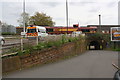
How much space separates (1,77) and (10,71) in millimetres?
1001

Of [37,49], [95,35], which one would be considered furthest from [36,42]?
[95,35]

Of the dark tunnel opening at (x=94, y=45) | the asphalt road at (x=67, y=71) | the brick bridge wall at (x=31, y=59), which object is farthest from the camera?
the dark tunnel opening at (x=94, y=45)

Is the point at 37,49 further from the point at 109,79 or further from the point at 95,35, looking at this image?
the point at 95,35

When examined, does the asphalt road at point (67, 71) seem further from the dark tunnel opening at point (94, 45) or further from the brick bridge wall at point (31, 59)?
the dark tunnel opening at point (94, 45)

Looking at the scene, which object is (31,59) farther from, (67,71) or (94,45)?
(94,45)

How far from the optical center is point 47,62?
12.8 meters

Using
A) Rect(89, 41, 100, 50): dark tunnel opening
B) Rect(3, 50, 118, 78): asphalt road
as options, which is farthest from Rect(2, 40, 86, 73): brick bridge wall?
Rect(89, 41, 100, 50): dark tunnel opening

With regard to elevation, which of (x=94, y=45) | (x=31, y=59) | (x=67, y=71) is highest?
(x=31, y=59)

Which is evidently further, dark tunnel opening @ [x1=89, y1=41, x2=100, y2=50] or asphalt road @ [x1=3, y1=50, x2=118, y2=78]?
dark tunnel opening @ [x1=89, y1=41, x2=100, y2=50]

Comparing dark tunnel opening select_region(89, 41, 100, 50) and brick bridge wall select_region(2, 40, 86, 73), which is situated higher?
brick bridge wall select_region(2, 40, 86, 73)

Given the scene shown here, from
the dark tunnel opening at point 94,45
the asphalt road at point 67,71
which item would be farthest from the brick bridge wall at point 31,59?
the dark tunnel opening at point 94,45

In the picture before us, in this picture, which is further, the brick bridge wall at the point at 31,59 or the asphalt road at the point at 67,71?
the brick bridge wall at the point at 31,59

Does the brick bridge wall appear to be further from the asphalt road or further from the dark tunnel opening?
the dark tunnel opening

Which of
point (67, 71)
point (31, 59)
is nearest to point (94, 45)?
point (31, 59)
